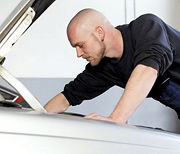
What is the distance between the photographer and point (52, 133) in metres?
0.86

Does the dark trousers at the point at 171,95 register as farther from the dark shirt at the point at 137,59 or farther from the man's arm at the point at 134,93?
the man's arm at the point at 134,93

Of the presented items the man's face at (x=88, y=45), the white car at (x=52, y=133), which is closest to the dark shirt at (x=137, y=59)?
the man's face at (x=88, y=45)

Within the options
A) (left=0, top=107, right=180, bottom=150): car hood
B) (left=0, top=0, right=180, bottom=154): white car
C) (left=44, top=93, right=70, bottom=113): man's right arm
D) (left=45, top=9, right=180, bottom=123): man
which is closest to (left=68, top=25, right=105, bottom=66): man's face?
(left=45, top=9, right=180, bottom=123): man

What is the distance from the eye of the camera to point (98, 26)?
1863 millimetres

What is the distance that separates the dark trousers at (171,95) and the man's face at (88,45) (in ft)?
1.14

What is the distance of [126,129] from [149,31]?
806 millimetres

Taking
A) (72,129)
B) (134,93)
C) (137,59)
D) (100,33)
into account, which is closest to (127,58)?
(100,33)

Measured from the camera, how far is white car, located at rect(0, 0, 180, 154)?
83 cm

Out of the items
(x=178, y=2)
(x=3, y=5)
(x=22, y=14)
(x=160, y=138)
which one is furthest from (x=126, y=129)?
(x=178, y=2)

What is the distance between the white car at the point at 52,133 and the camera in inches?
32.6

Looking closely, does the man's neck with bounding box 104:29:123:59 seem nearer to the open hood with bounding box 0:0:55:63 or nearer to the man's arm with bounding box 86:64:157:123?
the man's arm with bounding box 86:64:157:123

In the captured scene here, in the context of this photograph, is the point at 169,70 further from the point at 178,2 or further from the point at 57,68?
the point at 178,2

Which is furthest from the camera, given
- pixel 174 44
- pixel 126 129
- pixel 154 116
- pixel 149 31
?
pixel 154 116

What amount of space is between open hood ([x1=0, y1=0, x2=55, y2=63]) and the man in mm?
521
